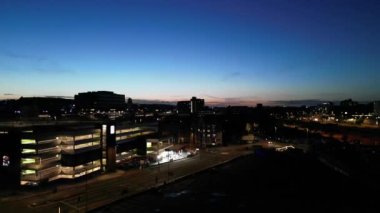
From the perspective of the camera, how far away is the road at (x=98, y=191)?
42656 mm

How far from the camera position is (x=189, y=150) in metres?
97.1

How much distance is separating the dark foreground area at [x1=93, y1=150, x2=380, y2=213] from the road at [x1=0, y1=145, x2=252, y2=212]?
1754mm

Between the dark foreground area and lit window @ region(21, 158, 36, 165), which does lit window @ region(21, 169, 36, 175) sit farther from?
the dark foreground area

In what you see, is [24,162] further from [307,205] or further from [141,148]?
[307,205]

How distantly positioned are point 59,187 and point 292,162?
204 feet

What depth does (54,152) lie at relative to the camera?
5431 cm

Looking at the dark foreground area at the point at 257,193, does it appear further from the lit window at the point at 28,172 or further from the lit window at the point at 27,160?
the lit window at the point at 27,160

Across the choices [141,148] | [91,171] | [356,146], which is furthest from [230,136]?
[91,171]

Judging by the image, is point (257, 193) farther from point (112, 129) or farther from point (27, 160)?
point (27, 160)

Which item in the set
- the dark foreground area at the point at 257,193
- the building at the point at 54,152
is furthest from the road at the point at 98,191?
the building at the point at 54,152

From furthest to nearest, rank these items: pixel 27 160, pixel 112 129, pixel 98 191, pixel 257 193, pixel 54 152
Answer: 1. pixel 112 129
2. pixel 257 193
3. pixel 54 152
4. pixel 27 160
5. pixel 98 191

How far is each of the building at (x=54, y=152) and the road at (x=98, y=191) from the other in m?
2.75

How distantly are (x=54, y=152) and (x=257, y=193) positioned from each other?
3201 centimetres

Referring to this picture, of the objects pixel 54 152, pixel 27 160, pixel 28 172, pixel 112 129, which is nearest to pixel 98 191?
pixel 54 152
